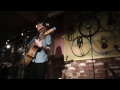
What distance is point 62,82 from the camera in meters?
0.79

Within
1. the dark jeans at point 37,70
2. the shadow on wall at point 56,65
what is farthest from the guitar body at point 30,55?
the shadow on wall at point 56,65

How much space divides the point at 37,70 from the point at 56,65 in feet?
3.22

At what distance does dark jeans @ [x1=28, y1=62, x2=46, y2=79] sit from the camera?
243 centimetres

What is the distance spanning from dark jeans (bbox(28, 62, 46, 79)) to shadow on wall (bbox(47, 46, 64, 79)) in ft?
2.88

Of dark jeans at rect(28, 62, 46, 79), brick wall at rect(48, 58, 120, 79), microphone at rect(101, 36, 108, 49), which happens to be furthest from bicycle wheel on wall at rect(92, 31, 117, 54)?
dark jeans at rect(28, 62, 46, 79)

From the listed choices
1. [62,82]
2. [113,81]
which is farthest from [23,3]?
[113,81]

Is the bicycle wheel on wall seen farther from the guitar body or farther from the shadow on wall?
the guitar body

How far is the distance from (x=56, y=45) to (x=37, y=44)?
3.48ft

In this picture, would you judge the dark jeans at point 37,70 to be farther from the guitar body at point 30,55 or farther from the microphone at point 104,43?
the microphone at point 104,43

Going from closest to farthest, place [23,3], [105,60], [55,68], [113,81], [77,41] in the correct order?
1. [113,81]
2. [23,3]
3. [105,60]
4. [77,41]
5. [55,68]

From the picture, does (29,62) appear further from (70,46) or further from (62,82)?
(62,82)

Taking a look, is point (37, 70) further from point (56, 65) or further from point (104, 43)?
point (104, 43)

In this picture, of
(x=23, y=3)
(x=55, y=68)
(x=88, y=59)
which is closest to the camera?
(x=23, y=3)

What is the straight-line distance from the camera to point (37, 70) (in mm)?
2439
